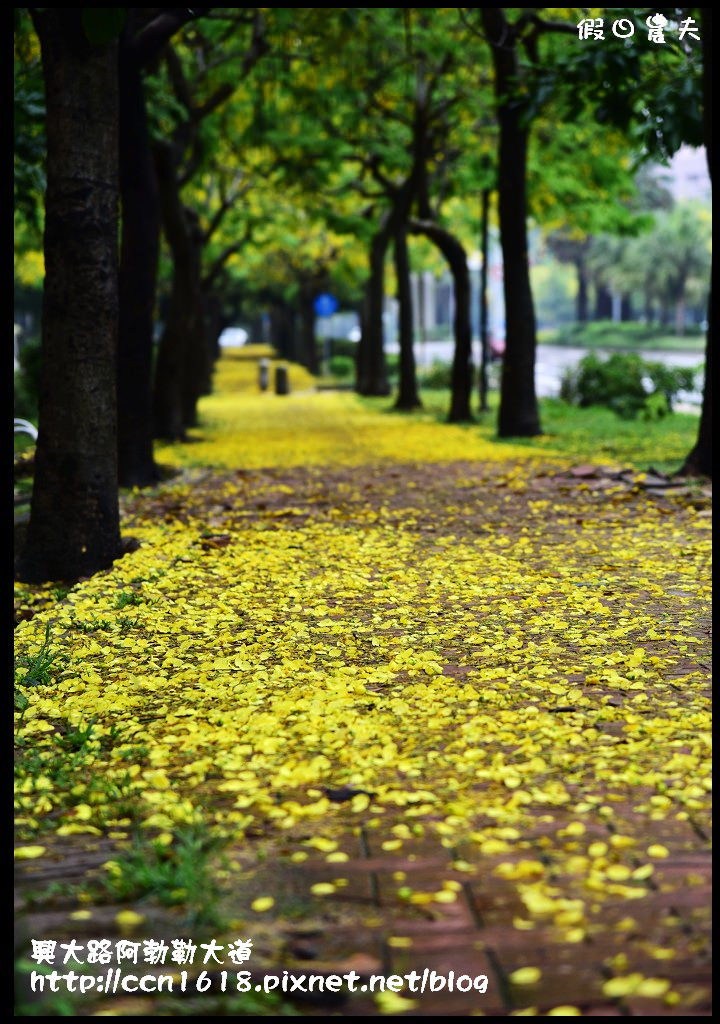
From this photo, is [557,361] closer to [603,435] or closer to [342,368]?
[342,368]

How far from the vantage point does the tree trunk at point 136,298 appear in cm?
1325

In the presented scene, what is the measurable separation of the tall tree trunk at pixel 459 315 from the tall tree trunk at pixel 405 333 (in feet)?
13.1

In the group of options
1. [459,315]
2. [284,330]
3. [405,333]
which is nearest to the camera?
[459,315]

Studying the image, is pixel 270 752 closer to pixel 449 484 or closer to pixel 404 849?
pixel 404 849

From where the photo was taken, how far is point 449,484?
13953mm

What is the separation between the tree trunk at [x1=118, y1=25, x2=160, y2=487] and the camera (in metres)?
13.2

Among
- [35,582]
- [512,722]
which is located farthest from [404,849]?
[35,582]

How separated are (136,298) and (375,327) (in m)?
21.2

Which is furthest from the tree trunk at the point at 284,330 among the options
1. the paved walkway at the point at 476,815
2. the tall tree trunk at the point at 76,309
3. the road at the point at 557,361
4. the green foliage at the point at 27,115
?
the paved walkway at the point at 476,815

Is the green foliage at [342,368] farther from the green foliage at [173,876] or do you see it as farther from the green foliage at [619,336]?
the green foliage at [173,876]

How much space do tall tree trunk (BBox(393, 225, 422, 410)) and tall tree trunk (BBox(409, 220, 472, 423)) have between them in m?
3.99

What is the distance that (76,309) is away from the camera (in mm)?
8828

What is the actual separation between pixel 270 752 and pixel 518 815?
1.13m

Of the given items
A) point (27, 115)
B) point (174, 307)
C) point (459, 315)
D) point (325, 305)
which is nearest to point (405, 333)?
point (459, 315)
